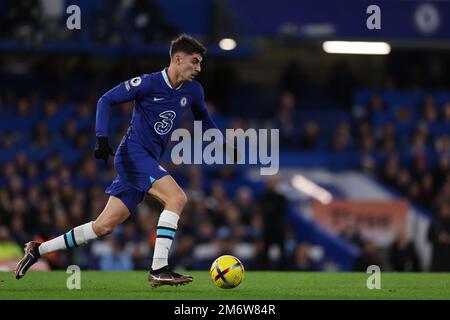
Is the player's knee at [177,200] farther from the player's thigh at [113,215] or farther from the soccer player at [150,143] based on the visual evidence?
the player's thigh at [113,215]

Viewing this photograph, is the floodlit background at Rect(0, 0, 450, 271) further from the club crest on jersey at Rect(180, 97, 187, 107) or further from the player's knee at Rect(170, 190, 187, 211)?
the player's knee at Rect(170, 190, 187, 211)

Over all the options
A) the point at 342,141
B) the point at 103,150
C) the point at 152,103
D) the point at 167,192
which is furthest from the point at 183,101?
the point at 342,141

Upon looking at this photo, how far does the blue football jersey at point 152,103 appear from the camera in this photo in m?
8.84

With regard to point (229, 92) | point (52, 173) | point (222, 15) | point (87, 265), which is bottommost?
point (87, 265)

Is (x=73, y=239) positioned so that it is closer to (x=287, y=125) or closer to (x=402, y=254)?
(x=402, y=254)

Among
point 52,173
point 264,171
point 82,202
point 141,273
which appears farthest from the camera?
point 264,171

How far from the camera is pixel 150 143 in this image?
8992 millimetres

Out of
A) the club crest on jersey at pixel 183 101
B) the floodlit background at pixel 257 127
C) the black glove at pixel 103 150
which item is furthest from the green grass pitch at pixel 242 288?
the floodlit background at pixel 257 127

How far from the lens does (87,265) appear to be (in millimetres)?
15625

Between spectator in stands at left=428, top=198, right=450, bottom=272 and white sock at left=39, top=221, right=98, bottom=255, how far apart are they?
8.08m
